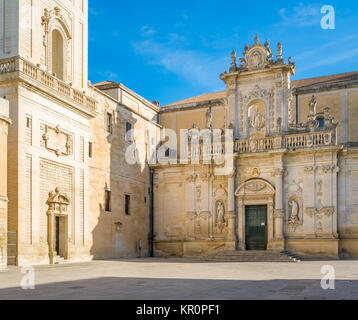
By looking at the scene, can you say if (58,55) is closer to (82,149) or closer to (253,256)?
(82,149)

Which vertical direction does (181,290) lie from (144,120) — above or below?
below

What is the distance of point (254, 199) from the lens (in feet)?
103

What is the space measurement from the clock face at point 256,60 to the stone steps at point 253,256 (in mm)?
12260

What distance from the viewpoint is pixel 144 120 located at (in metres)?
35.7

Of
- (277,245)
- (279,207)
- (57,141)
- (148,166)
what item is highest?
(57,141)

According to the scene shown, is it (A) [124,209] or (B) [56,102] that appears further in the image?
(A) [124,209]


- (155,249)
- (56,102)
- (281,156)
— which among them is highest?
(56,102)

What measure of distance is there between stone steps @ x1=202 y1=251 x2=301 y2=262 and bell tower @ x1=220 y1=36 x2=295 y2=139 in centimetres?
783

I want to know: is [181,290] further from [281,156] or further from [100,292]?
[281,156]

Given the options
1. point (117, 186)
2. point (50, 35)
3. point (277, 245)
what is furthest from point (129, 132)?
point (277, 245)

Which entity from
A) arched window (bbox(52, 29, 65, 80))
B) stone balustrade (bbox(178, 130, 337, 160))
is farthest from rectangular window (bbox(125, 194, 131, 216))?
arched window (bbox(52, 29, 65, 80))

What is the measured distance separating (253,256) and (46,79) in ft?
49.6
